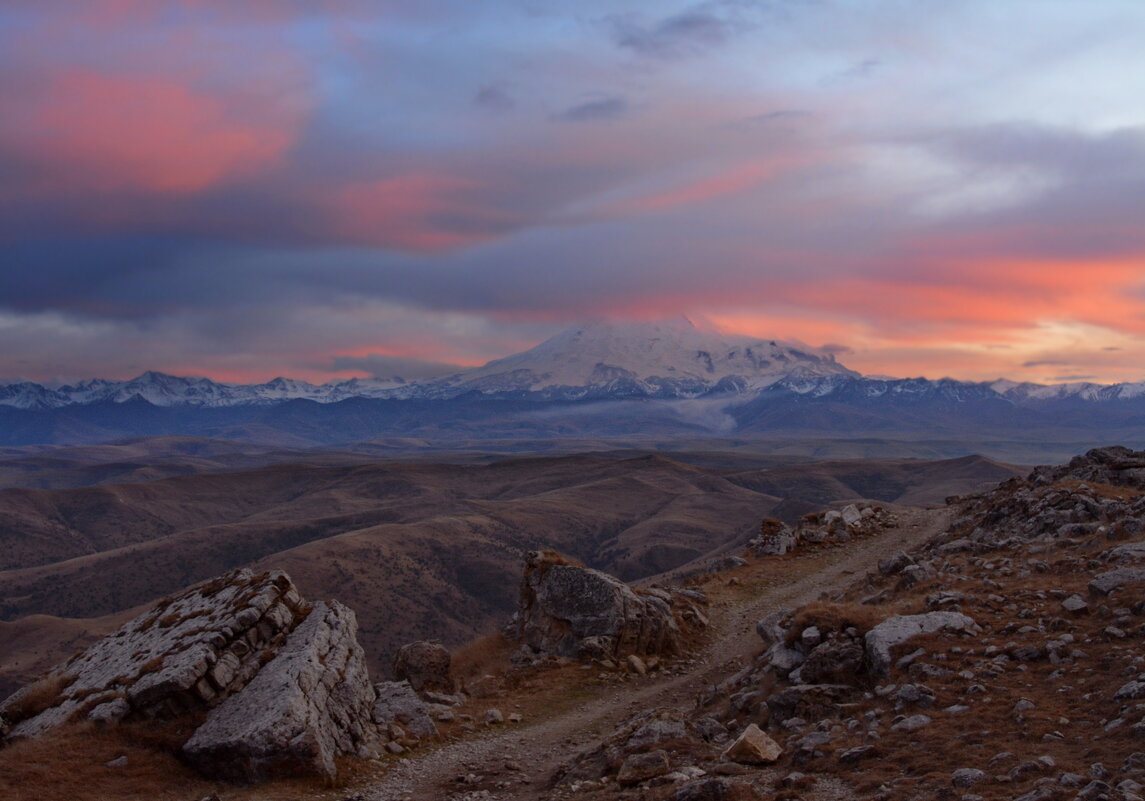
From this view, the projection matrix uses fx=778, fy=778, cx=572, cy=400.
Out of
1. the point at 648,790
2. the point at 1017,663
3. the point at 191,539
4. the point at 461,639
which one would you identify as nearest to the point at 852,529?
the point at 1017,663

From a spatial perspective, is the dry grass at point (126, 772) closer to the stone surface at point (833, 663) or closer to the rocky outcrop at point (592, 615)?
the stone surface at point (833, 663)

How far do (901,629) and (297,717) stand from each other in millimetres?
14113

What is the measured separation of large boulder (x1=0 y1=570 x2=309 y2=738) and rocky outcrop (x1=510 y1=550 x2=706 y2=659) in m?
9.82

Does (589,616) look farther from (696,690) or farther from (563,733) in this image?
(563,733)

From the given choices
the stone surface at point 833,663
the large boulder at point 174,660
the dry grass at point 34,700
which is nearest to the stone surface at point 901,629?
the stone surface at point 833,663

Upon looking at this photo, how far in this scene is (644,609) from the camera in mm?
28844

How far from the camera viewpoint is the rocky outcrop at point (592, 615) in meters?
27.9

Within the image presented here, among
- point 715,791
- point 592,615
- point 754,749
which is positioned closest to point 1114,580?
point 754,749

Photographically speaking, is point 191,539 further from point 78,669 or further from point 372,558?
point 78,669

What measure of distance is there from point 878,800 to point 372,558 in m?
146

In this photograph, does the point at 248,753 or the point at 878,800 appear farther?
the point at 248,753

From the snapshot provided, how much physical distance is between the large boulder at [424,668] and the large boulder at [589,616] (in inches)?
190

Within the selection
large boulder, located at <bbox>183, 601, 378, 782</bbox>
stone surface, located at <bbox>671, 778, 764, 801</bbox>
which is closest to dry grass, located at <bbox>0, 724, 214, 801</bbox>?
large boulder, located at <bbox>183, 601, 378, 782</bbox>

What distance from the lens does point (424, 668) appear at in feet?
82.1
